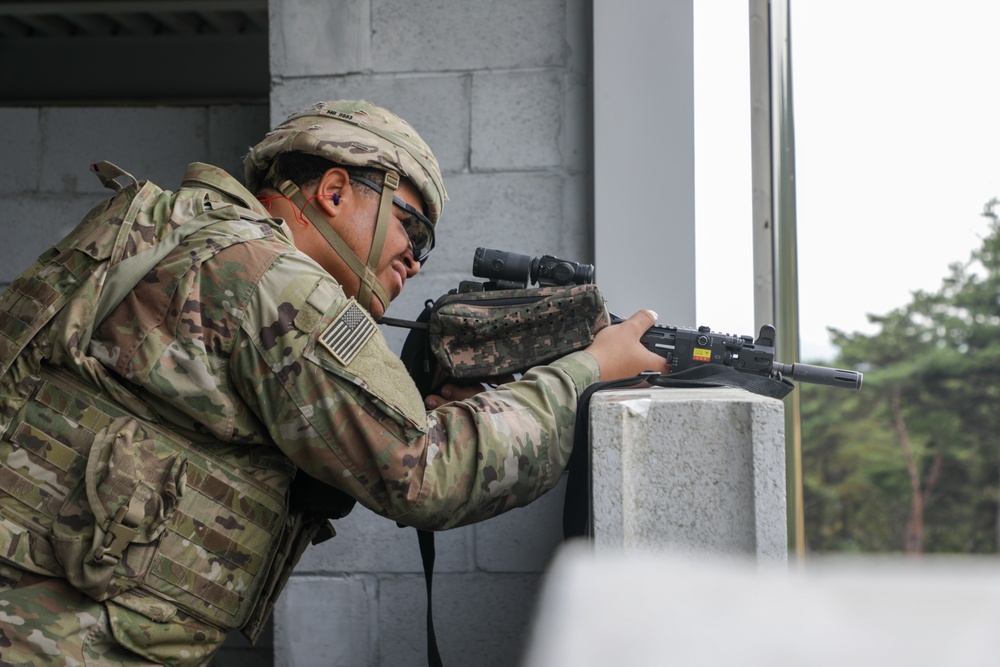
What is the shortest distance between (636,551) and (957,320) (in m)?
20.2

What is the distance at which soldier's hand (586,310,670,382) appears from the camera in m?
1.94

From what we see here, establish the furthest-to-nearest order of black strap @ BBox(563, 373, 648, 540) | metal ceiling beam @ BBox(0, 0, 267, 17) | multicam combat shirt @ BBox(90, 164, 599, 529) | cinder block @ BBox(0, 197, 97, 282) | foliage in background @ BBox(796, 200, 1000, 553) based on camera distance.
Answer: foliage in background @ BBox(796, 200, 1000, 553) < metal ceiling beam @ BBox(0, 0, 267, 17) < cinder block @ BBox(0, 197, 97, 282) < black strap @ BBox(563, 373, 648, 540) < multicam combat shirt @ BBox(90, 164, 599, 529)

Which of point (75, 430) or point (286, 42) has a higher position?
point (286, 42)

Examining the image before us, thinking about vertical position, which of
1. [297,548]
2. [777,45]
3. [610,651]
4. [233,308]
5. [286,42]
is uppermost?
[777,45]

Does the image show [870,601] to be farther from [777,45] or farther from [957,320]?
[957,320]

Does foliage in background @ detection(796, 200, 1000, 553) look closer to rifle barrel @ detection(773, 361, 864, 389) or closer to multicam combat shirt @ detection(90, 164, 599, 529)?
rifle barrel @ detection(773, 361, 864, 389)

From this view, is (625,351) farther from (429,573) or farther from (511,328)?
(429,573)

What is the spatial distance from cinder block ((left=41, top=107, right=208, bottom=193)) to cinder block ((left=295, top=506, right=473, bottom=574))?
138 centimetres

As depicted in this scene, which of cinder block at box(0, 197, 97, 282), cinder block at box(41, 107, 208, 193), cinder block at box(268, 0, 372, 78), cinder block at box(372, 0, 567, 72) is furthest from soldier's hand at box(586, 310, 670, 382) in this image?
A: cinder block at box(0, 197, 97, 282)

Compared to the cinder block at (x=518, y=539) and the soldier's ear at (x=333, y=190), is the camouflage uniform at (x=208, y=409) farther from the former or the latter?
the cinder block at (x=518, y=539)

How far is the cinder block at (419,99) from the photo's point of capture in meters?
2.69

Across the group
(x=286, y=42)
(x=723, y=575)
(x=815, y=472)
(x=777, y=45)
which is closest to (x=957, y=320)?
(x=815, y=472)

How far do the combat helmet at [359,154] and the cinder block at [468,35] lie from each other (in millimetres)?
732

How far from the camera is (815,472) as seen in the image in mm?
21141
